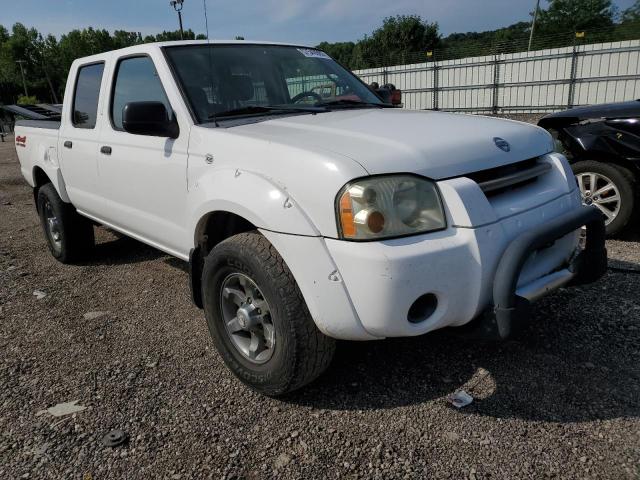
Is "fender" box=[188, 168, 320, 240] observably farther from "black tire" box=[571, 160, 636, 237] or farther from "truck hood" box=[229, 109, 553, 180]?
"black tire" box=[571, 160, 636, 237]

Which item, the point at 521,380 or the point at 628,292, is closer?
the point at 521,380

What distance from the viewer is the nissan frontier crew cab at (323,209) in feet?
6.97

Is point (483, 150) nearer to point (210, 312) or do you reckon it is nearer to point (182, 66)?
point (210, 312)

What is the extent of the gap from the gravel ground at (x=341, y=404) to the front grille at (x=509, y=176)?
1000 millimetres

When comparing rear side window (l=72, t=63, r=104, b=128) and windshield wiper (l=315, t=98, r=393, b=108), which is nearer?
windshield wiper (l=315, t=98, r=393, b=108)

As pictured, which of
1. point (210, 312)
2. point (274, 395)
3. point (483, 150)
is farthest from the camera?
point (210, 312)

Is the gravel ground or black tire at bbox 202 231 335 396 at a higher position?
black tire at bbox 202 231 335 396

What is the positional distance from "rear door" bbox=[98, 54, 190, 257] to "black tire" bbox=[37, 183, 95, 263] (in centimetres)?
98

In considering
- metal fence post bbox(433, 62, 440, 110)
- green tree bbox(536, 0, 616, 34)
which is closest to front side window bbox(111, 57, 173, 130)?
metal fence post bbox(433, 62, 440, 110)

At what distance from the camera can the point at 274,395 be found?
257cm

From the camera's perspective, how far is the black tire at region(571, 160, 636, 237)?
15.0 feet

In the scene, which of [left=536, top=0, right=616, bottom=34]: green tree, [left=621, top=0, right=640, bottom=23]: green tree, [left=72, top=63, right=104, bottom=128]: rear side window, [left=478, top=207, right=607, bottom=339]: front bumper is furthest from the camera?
[left=536, top=0, right=616, bottom=34]: green tree

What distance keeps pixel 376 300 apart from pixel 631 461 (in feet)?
3.96

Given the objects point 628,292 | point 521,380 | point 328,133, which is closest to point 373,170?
point 328,133
